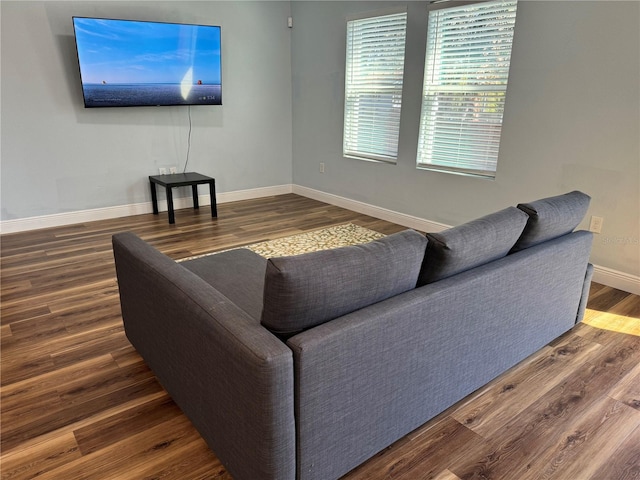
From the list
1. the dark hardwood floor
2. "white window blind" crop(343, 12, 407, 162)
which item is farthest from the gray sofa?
"white window blind" crop(343, 12, 407, 162)

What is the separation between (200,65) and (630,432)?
187 inches

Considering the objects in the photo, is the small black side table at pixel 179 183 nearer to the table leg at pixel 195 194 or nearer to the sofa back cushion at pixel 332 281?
the table leg at pixel 195 194

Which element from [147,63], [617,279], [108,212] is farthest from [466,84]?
[108,212]

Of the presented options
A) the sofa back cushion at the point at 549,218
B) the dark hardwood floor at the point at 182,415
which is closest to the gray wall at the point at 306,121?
the dark hardwood floor at the point at 182,415

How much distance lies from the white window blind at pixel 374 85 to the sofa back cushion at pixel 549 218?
2.56 meters

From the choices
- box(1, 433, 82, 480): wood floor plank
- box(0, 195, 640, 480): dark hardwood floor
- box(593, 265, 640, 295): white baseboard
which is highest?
box(593, 265, 640, 295): white baseboard

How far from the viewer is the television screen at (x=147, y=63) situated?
13.7 ft

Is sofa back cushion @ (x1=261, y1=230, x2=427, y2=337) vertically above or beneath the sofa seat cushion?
above

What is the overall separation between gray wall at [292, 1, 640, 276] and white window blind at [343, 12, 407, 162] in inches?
5.5

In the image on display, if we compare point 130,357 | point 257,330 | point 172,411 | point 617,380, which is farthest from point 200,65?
point 617,380

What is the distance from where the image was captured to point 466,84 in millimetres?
3838

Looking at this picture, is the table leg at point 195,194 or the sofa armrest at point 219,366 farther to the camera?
the table leg at point 195,194

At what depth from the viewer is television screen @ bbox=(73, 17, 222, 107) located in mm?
4176

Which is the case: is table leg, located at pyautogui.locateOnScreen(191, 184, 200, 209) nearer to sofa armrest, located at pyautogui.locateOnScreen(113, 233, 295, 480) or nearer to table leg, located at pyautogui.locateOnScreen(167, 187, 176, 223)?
table leg, located at pyautogui.locateOnScreen(167, 187, 176, 223)
